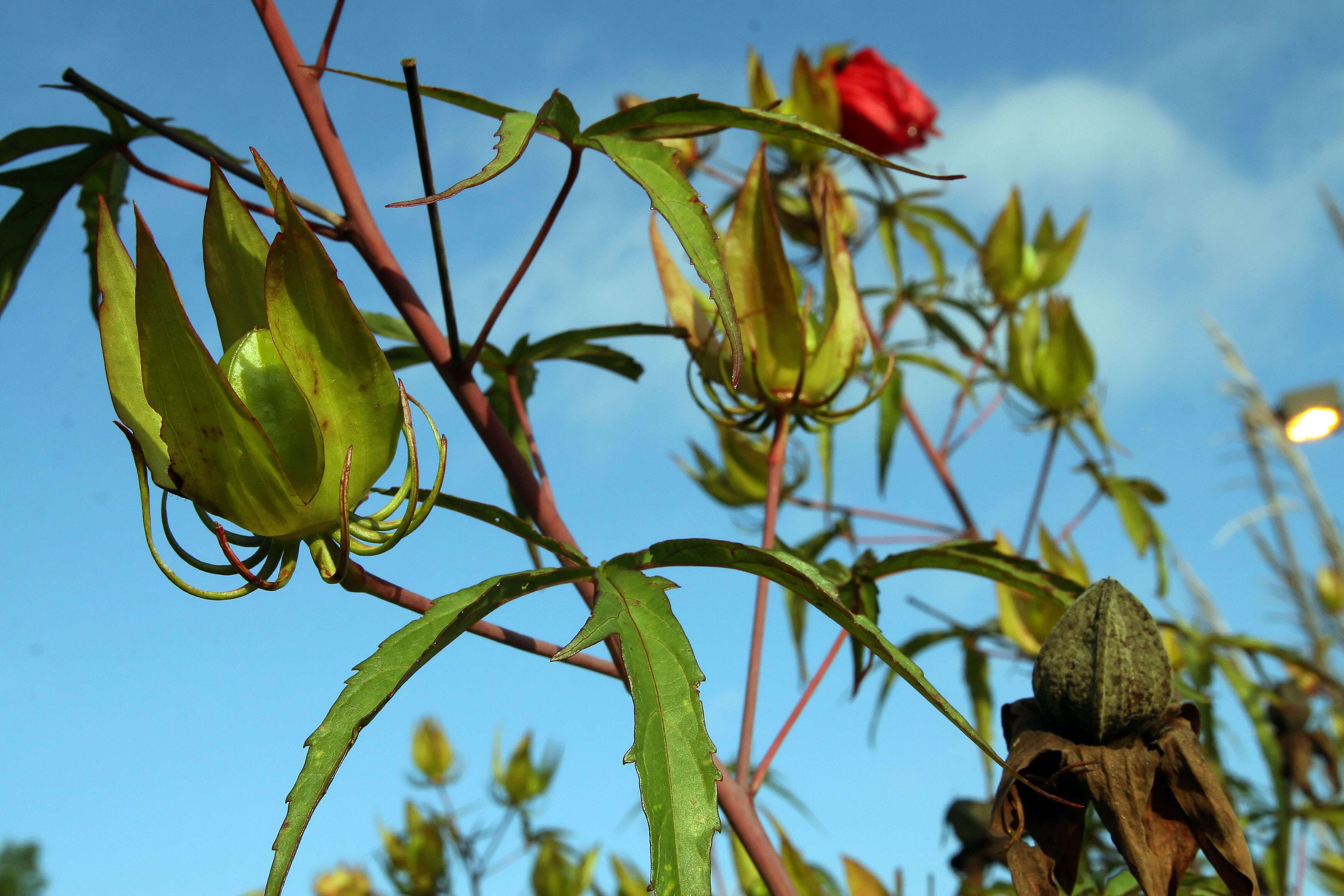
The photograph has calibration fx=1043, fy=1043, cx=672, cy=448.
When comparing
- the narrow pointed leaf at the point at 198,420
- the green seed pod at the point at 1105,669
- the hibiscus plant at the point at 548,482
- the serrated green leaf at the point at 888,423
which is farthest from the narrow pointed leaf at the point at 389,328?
the serrated green leaf at the point at 888,423

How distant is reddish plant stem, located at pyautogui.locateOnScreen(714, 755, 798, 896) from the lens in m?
0.60

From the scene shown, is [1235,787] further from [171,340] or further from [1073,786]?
[171,340]

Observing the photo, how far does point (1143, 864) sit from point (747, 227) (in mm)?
460

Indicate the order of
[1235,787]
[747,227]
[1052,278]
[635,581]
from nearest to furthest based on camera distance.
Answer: [635,581] < [747,227] < [1235,787] < [1052,278]

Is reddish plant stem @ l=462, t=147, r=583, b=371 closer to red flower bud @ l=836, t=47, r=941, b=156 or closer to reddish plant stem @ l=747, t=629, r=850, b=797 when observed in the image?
reddish plant stem @ l=747, t=629, r=850, b=797

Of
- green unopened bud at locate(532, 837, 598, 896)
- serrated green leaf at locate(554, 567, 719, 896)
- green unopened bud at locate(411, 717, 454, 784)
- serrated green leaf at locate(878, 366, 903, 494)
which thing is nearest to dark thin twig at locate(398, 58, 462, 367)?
serrated green leaf at locate(554, 567, 719, 896)

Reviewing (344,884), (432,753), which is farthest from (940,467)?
(344,884)

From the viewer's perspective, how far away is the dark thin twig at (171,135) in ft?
2.13

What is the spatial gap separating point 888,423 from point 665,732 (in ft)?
3.23

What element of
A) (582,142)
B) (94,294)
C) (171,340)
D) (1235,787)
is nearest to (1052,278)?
(1235,787)

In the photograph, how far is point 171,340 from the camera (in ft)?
1.34

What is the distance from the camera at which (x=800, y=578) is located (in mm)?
484

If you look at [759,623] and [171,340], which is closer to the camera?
[171,340]

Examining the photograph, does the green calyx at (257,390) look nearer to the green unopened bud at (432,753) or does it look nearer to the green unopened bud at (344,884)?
the green unopened bud at (432,753)
